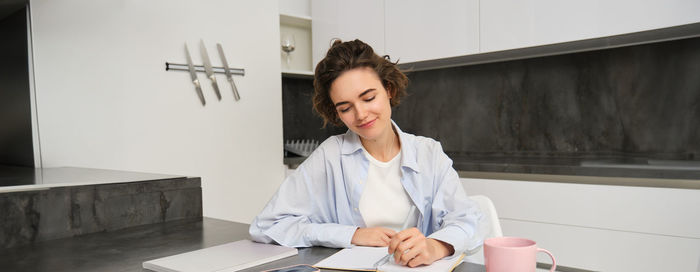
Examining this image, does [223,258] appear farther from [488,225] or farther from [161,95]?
[161,95]

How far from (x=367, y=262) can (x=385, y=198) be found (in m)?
0.38

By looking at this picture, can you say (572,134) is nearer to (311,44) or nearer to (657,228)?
(657,228)

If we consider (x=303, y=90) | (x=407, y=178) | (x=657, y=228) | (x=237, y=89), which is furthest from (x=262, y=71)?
(x=657, y=228)

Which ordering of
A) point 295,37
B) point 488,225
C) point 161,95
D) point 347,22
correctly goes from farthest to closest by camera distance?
point 295,37, point 347,22, point 161,95, point 488,225

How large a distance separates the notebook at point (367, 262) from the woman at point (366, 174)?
0.10 meters

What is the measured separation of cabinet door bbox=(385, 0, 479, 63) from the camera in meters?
2.26

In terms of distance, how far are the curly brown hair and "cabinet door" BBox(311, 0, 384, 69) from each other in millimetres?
1385

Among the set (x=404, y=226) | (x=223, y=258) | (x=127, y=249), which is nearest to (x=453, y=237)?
(x=404, y=226)

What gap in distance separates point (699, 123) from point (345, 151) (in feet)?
5.28

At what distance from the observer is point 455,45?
7.57 feet

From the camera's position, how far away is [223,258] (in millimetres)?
860

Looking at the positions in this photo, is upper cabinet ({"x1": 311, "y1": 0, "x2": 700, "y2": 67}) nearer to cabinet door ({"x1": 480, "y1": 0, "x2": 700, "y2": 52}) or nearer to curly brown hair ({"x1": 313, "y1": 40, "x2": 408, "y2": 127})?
cabinet door ({"x1": 480, "y1": 0, "x2": 700, "y2": 52})

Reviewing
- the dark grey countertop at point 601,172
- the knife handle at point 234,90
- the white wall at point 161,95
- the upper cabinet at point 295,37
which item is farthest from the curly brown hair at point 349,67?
the upper cabinet at point 295,37

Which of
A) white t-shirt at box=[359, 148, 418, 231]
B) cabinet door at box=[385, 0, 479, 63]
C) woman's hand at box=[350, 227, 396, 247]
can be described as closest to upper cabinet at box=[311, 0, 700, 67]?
cabinet door at box=[385, 0, 479, 63]
